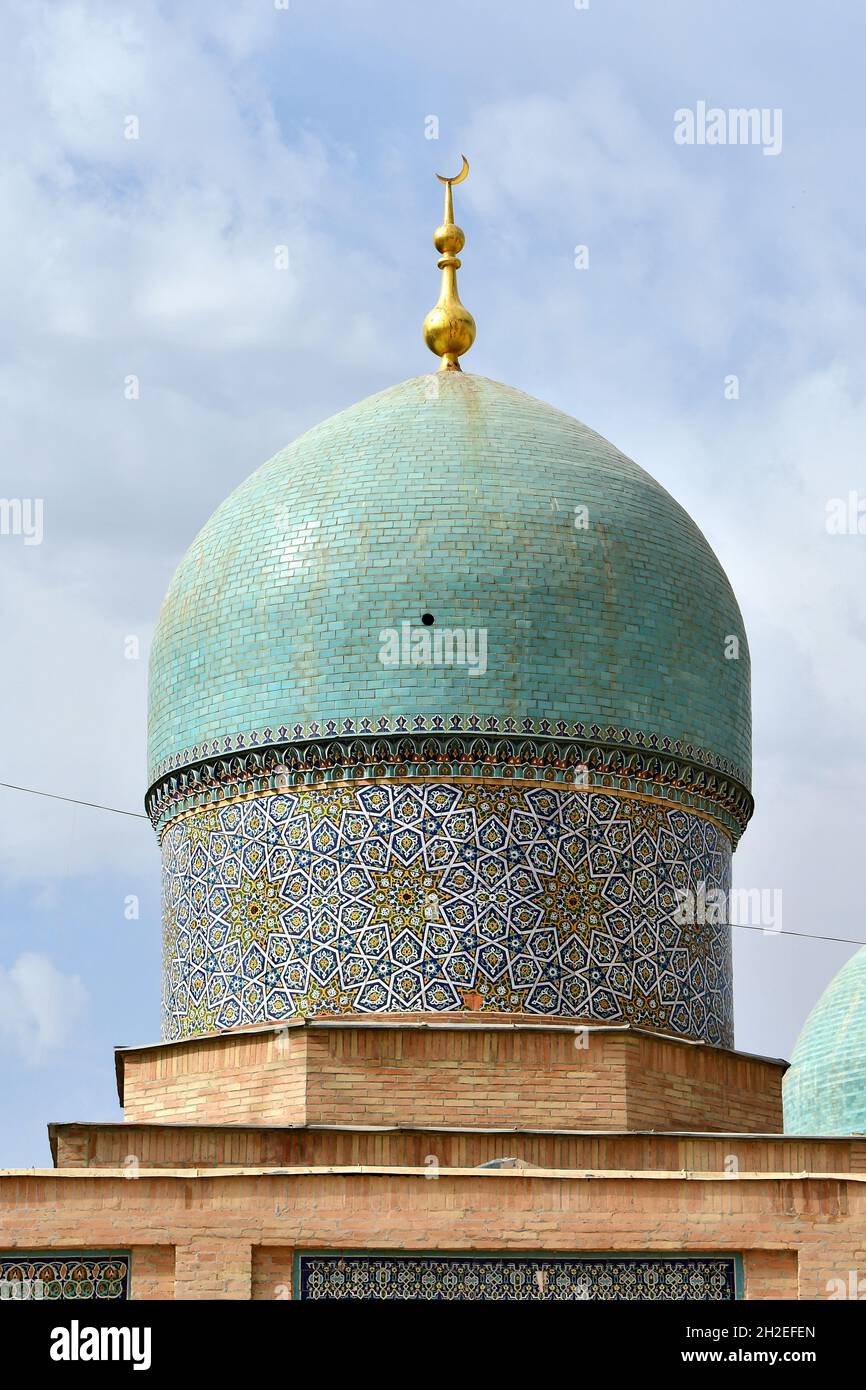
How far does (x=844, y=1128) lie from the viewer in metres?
17.3

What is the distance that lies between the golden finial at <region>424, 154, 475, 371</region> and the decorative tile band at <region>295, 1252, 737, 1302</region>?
5.35 metres

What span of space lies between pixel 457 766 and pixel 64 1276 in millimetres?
3207

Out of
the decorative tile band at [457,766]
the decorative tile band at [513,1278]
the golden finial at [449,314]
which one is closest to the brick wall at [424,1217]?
the decorative tile band at [513,1278]

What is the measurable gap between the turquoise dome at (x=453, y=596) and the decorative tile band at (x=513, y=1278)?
286 centimetres

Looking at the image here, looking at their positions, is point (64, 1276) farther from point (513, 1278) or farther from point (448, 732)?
point (448, 732)

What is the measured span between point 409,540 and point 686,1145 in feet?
10.7

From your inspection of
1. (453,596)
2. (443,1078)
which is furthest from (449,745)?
(443,1078)

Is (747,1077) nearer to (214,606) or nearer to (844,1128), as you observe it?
(214,606)

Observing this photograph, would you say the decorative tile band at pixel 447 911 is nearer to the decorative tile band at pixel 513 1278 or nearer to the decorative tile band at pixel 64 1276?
the decorative tile band at pixel 513 1278

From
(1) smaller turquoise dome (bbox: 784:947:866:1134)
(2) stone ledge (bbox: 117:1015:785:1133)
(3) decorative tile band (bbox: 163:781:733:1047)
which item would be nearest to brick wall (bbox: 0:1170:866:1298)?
(2) stone ledge (bbox: 117:1015:785:1133)

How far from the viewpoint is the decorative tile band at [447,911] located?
1252cm

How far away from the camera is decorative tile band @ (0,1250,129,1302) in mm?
10719

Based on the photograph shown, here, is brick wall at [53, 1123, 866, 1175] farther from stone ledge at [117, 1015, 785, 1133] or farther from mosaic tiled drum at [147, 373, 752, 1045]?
mosaic tiled drum at [147, 373, 752, 1045]

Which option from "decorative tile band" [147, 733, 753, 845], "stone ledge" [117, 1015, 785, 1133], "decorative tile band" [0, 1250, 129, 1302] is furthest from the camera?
"decorative tile band" [147, 733, 753, 845]
